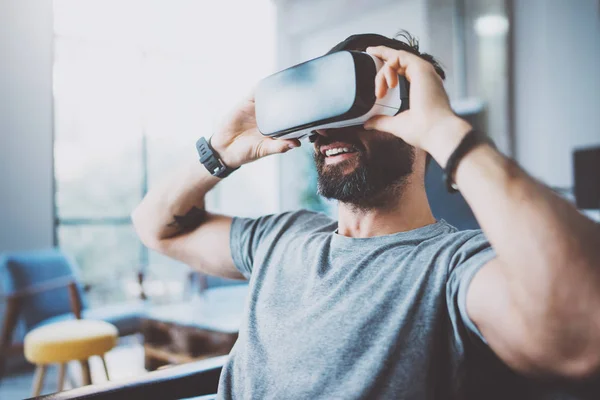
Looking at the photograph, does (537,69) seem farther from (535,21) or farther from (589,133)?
(589,133)

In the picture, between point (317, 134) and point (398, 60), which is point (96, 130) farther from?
point (398, 60)

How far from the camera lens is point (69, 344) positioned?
6.57 ft

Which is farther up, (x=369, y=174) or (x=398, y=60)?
(x=398, y=60)

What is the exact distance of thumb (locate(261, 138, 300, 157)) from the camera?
972 mm

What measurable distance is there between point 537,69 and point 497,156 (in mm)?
3707

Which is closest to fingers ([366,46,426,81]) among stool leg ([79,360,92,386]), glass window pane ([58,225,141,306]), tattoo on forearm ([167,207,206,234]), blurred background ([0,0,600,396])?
tattoo on forearm ([167,207,206,234])

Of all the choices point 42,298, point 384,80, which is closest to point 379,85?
point 384,80

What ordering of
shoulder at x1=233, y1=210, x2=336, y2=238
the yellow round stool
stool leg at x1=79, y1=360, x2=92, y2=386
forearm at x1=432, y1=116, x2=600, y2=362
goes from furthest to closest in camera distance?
stool leg at x1=79, y1=360, x2=92, y2=386
the yellow round stool
shoulder at x1=233, y1=210, x2=336, y2=238
forearm at x1=432, y1=116, x2=600, y2=362

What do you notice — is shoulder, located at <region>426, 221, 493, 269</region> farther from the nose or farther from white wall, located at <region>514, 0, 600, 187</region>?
white wall, located at <region>514, 0, 600, 187</region>

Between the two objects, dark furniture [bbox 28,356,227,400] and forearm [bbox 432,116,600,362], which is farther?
dark furniture [bbox 28,356,227,400]

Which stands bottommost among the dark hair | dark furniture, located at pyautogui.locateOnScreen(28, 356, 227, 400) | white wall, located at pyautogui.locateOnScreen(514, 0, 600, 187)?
dark furniture, located at pyautogui.locateOnScreen(28, 356, 227, 400)

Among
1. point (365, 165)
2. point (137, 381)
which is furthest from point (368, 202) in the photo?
point (137, 381)

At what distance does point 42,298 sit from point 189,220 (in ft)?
7.42

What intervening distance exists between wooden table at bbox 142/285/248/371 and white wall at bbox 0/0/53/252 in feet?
5.02
